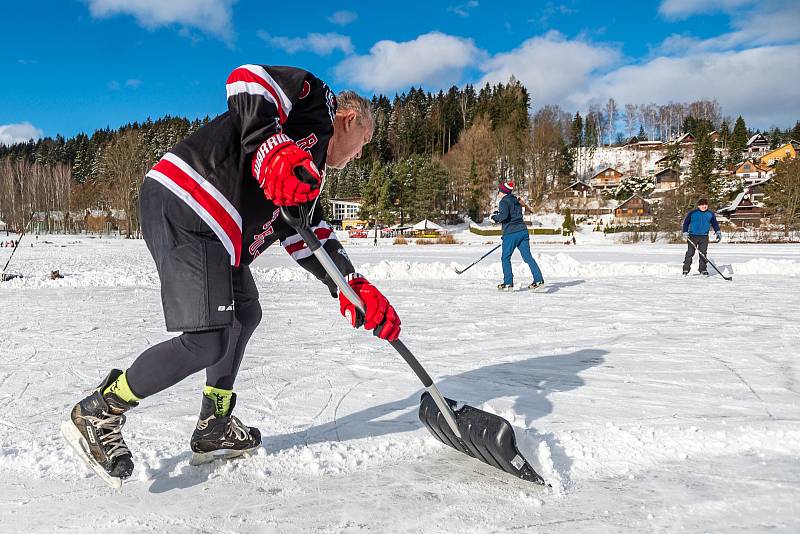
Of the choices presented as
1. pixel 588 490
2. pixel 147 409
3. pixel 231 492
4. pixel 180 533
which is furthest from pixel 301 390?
pixel 588 490

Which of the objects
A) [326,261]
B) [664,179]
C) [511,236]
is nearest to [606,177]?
[664,179]

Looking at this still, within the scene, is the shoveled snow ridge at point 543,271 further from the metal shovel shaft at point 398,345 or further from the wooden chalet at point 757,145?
the wooden chalet at point 757,145

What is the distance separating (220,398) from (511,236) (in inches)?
276

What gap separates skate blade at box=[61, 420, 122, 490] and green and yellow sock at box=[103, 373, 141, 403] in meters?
0.16

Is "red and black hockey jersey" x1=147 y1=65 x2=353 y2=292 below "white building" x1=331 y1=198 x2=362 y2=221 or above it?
below

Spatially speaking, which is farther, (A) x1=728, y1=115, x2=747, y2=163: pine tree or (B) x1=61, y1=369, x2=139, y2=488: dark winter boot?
(A) x1=728, y1=115, x2=747, y2=163: pine tree

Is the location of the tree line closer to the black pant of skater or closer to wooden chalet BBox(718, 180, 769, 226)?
wooden chalet BBox(718, 180, 769, 226)

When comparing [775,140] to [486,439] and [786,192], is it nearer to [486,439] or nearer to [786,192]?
[786,192]

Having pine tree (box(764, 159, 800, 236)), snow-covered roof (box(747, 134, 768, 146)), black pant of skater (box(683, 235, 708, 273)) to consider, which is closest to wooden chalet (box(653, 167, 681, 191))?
snow-covered roof (box(747, 134, 768, 146))

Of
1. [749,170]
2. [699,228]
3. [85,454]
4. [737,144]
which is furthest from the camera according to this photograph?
[737,144]

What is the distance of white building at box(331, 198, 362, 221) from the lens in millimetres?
65119

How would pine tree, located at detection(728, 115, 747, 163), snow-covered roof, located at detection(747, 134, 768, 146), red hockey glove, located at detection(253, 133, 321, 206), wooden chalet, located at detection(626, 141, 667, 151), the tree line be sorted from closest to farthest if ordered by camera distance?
red hockey glove, located at detection(253, 133, 321, 206), the tree line, pine tree, located at detection(728, 115, 747, 163), snow-covered roof, located at detection(747, 134, 768, 146), wooden chalet, located at detection(626, 141, 667, 151)

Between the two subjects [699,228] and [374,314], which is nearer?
[374,314]

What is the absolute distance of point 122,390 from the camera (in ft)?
6.18
